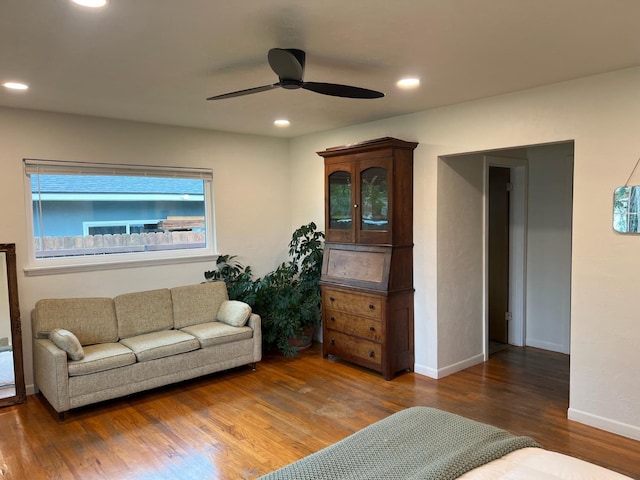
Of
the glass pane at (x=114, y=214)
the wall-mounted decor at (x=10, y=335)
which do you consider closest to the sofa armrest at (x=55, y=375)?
the wall-mounted decor at (x=10, y=335)

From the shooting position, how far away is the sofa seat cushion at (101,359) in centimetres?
340

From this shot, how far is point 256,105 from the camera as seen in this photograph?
374cm

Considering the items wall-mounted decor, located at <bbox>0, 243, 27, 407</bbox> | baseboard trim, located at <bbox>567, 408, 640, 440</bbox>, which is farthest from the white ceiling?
baseboard trim, located at <bbox>567, 408, 640, 440</bbox>

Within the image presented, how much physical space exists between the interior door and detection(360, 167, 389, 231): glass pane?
153cm

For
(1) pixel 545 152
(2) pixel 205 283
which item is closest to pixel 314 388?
(2) pixel 205 283

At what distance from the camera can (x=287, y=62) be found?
229 centimetres

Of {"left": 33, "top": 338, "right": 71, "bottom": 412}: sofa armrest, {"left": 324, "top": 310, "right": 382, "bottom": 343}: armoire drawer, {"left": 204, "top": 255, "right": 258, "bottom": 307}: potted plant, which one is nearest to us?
{"left": 33, "top": 338, "right": 71, "bottom": 412}: sofa armrest

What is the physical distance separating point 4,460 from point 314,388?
2.22 meters

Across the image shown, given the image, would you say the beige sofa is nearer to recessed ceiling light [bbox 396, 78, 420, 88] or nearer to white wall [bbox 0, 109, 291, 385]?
white wall [bbox 0, 109, 291, 385]

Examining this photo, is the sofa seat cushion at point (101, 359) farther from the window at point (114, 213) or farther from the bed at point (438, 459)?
the bed at point (438, 459)

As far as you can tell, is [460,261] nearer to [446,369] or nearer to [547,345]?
[446,369]

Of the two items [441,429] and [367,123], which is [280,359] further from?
[441,429]

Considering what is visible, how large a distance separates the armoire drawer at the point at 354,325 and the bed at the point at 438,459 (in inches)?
87.4

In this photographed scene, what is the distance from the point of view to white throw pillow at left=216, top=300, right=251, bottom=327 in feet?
14.4
